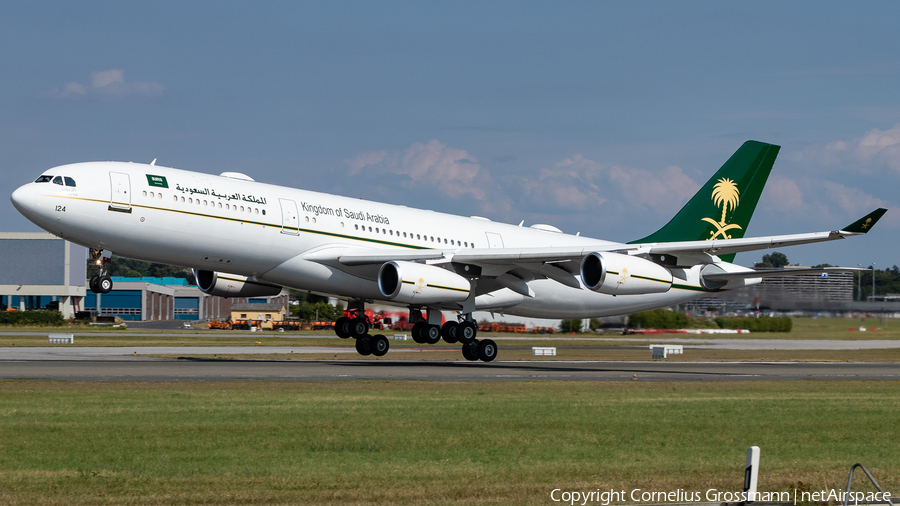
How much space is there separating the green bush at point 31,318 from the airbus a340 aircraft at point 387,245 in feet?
223

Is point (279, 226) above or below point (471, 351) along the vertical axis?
above

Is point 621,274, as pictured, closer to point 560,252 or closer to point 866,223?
point 560,252

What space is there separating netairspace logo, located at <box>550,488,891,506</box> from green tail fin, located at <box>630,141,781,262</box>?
34908 millimetres

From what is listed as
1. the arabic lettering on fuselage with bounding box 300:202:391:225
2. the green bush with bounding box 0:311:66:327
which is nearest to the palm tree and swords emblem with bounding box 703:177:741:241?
the arabic lettering on fuselage with bounding box 300:202:391:225

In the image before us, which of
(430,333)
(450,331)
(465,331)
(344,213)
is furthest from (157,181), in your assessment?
(465,331)

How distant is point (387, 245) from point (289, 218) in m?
5.16

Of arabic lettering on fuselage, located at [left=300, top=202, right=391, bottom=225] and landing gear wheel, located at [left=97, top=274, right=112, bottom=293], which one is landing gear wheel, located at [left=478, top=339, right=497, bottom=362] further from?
landing gear wheel, located at [left=97, top=274, right=112, bottom=293]

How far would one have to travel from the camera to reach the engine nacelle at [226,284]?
4178cm

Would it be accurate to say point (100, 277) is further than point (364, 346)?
No

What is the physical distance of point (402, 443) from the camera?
1658 centimetres

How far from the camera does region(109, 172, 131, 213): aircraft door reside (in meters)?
→ 32.3

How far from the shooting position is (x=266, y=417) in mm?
19641

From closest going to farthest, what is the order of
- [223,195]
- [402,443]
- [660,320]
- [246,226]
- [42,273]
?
[402,443]
[223,195]
[246,226]
[660,320]
[42,273]

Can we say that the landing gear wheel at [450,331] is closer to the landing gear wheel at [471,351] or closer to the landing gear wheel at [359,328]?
the landing gear wheel at [471,351]
